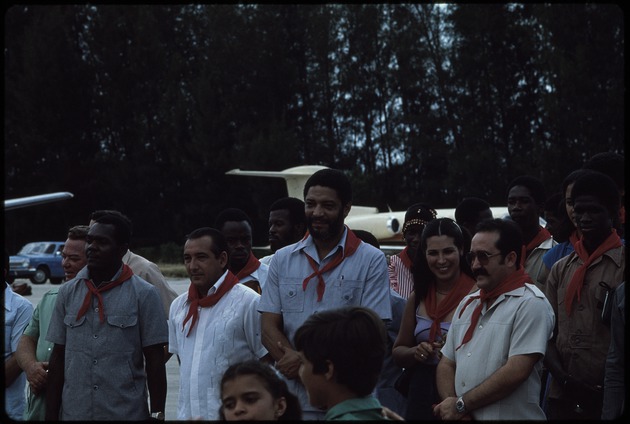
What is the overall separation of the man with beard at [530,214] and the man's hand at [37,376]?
3221 millimetres

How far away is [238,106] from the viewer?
1977 inches

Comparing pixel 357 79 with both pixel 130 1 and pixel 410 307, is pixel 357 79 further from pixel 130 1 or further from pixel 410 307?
pixel 410 307

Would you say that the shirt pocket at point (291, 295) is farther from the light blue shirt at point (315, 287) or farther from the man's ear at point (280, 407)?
the man's ear at point (280, 407)

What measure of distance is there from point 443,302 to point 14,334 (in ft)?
9.40

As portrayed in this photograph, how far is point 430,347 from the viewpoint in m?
4.45

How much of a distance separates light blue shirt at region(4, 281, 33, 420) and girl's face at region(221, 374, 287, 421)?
9.00ft

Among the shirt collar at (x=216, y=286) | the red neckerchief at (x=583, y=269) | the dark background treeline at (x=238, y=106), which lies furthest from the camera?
the dark background treeline at (x=238, y=106)

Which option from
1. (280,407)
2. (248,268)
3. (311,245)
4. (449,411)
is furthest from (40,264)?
(280,407)

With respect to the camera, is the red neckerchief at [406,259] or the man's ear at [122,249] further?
the red neckerchief at [406,259]

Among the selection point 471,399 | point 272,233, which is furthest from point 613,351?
point 272,233

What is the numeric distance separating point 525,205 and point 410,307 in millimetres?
1888

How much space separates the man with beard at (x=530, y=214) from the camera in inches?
232

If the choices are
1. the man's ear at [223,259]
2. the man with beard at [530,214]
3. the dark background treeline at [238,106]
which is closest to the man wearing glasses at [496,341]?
the man's ear at [223,259]

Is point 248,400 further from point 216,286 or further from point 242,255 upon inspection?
point 242,255
